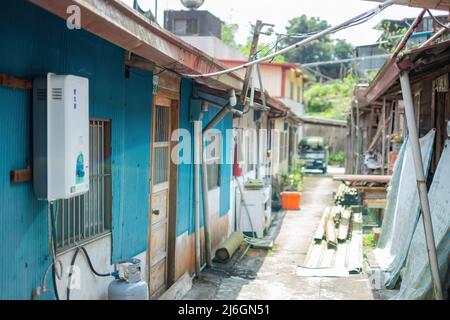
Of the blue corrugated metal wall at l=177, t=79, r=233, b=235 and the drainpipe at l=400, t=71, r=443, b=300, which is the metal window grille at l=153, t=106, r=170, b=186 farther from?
the drainpipe at l=400, t=71, r=443, b=300

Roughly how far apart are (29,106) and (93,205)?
1.54 meters

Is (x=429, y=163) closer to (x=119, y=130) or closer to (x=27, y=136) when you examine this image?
(x=119, y=130)

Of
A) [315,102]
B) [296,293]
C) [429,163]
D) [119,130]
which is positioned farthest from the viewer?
[315,102]

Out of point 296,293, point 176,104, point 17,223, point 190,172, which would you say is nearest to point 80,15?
point 17,223

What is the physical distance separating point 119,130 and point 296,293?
3832 mm

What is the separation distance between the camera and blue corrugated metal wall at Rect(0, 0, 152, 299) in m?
3.67

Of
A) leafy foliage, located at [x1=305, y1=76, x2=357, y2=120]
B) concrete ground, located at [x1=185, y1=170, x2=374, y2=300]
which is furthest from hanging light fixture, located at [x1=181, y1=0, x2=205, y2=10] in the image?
leafy foliage, located at [x1=305, y1=76, x2=357, y2=120]

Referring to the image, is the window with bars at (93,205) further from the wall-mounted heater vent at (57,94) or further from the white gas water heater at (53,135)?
the wall-mounted heater vent at (57,94)

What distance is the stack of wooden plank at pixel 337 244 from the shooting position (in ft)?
31.3

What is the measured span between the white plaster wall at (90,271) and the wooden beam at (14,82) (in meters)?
1.39

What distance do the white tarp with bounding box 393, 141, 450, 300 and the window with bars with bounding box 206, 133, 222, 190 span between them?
4067mm

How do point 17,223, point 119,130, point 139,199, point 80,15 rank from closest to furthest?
1. point 80,15
2. point 17,223
3. point 119,130
4. point 139,199

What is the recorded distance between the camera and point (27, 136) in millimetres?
3916
